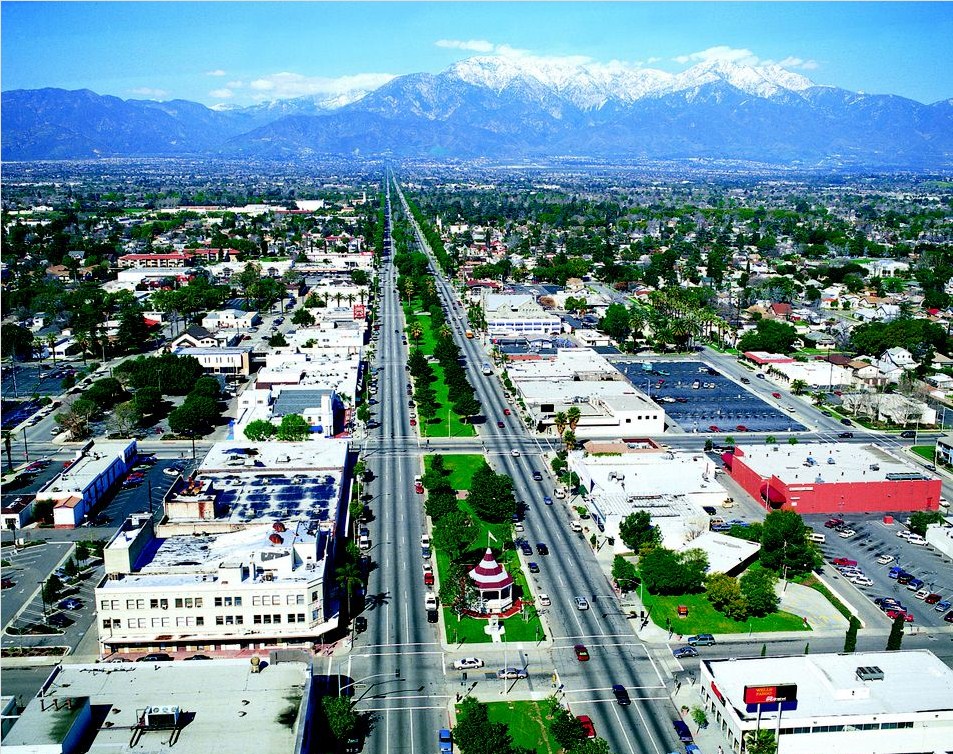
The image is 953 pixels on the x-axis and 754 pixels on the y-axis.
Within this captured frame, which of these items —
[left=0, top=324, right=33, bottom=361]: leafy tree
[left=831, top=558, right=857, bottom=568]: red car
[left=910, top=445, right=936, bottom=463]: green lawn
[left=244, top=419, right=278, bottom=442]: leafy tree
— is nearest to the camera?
[left=831, top=558, right=857, bottom=568]: red car

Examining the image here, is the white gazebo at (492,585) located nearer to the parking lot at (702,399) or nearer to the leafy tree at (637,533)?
the leafy tree at (637,533)

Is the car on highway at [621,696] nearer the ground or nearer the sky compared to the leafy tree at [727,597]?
nearer the ground

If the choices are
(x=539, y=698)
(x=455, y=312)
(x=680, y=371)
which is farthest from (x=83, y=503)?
(x=455, y=312)

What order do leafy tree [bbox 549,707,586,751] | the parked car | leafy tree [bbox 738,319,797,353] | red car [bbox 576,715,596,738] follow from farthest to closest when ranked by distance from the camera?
leafy tree [bbox 738,319,797,353] → the parked car → red car [bbox 576,715,596,738] → leafy tree [bbox 549,707,586,751]

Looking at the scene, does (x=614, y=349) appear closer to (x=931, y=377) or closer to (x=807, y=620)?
(x=931, y=377)

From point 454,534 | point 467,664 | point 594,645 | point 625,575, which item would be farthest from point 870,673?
point 454,534

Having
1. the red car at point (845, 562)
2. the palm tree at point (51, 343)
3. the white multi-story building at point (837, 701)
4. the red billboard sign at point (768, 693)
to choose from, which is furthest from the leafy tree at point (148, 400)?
the red billboard sign at point (768, 693)

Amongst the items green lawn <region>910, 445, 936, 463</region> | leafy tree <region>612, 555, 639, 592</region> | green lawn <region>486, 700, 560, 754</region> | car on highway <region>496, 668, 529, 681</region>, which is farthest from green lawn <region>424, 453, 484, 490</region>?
green lawn <region>910, 445, 936, 463</region>

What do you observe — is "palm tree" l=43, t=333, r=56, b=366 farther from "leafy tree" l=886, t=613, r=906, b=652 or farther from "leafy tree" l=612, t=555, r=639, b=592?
"leafy tree" l=886, t=613, r=906, b=652
